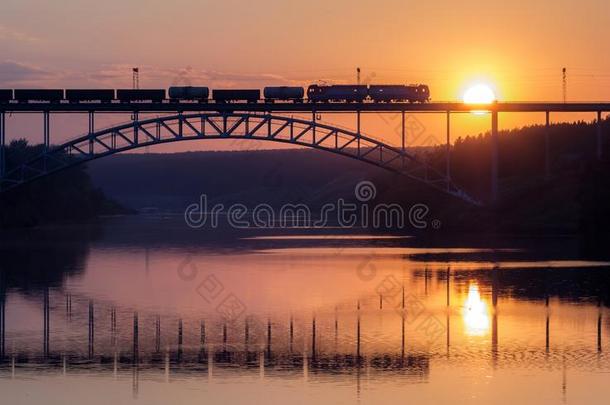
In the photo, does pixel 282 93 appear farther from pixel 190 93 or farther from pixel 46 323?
pixel 46 323

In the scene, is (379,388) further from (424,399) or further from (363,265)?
(363,265)

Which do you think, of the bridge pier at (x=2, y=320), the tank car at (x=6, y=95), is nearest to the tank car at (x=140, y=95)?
the tank car at (x=6, y=95)

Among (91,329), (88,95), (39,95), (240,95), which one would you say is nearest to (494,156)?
(240,95)

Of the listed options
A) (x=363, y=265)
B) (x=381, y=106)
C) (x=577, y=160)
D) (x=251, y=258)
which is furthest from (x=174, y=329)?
(x=577, y=160)

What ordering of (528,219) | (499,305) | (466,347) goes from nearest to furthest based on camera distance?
(466,347) < (499,305) < (528,219)

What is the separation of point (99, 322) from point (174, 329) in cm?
306

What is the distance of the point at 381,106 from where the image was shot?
92.0 metres

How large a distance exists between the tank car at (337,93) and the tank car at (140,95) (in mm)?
12343

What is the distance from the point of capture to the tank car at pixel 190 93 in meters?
92.6

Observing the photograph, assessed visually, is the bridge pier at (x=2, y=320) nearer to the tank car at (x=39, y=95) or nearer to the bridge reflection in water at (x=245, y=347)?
the bridge reflection in water at (x=245, y=347)

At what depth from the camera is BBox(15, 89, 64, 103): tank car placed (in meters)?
91.6

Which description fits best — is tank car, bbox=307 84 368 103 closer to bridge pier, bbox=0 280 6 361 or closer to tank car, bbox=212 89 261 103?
tank car, bbox=212 89 261 103

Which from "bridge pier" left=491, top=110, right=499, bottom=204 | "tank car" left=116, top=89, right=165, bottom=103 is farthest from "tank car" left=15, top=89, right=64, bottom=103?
"bridge pier" left=491, top=110, right=499, bottom=204

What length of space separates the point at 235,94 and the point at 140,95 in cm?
770
